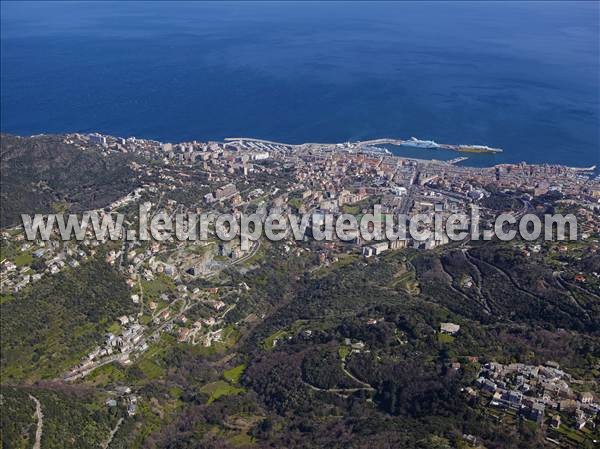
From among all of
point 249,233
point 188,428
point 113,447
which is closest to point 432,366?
point 188,428

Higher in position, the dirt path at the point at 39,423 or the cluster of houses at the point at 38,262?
the cluster of houses at the point at 38,262

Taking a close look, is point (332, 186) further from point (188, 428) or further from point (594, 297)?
point (188, 428)

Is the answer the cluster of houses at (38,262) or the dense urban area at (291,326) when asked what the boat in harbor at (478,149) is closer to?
the dense urban area at (291,326)

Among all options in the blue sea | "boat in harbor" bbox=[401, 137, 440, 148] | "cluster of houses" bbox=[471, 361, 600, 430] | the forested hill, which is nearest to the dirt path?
"cluster of houses" bbox=[471, 361, 600, 430]

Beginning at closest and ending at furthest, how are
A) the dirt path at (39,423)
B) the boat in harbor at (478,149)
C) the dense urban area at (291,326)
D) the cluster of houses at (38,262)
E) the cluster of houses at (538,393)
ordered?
the cluster of houses at (538,393), the dirt path at (39,423), the dense urban area at (291,326), the cluster of houses at (38,262), the boat in harbor at (478,149)

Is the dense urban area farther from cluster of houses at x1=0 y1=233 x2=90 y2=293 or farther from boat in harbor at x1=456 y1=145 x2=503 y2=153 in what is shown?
boat in harbor at x1=456 y1=145 x2=503 y2=153

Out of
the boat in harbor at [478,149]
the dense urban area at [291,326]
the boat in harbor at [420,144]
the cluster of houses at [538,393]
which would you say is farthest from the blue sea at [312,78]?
the cluster of houses at [538,393]
